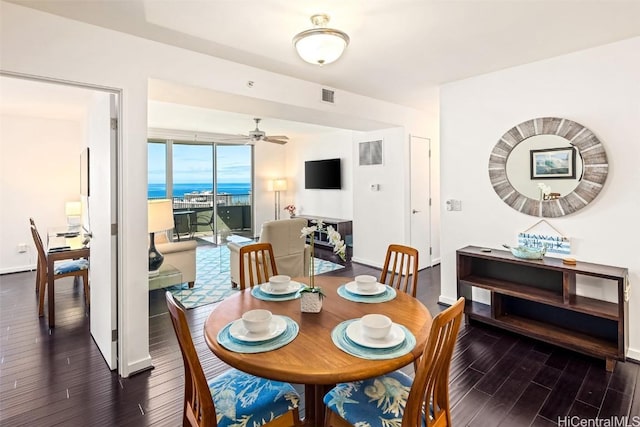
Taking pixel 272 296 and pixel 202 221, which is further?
pixel 202 221

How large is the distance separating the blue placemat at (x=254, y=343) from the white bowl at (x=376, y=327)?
33 centimetres

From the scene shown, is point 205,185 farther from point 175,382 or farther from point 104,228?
point 175,382

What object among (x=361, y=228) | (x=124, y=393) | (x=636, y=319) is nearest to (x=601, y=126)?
(x=636, y=319)

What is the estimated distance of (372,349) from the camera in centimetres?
138

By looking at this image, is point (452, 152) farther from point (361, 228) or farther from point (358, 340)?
point (358, 340)

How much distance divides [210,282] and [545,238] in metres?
4.18

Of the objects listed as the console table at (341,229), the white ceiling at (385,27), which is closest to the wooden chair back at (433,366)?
the white ceiling at (385,27)

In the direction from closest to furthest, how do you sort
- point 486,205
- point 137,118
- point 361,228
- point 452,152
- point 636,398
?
point 636,398
point 137,118
point 486,205
point 452,152
point 361,228

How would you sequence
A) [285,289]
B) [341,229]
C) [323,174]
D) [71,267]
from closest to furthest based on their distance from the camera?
1. [285,289]
2. [71,267]
3. [341,229]
4. [323,174]

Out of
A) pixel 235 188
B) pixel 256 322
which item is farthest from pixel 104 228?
pixel 235 188

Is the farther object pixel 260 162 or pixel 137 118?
pixel 260 162

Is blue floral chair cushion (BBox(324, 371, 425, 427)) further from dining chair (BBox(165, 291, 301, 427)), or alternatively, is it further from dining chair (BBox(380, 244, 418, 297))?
dining chair (BBox(380, 244, 418, 297))

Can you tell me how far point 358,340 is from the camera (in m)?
1.44

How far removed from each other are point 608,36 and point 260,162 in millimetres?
6922
